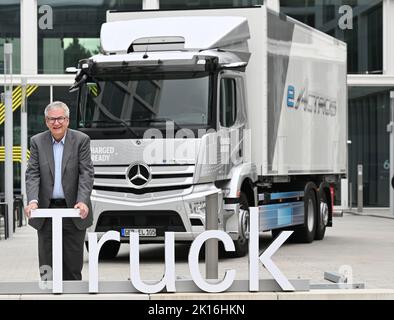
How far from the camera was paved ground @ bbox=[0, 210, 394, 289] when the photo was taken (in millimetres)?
12883

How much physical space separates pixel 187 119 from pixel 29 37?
20.4 metres

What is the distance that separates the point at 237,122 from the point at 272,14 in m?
2.39

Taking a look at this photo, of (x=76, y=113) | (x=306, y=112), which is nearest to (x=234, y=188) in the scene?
(x=76, y=113)

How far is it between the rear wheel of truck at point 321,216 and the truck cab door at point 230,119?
174 inches

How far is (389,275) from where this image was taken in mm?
12727

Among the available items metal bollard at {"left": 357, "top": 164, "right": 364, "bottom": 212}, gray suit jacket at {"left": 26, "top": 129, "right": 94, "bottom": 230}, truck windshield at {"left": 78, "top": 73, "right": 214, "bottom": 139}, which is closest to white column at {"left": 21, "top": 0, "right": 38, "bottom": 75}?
metal bollard at {"left": 357, "top": 164, "right": 364, "bottom": 212}

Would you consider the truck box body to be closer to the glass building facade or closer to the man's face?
the man's face

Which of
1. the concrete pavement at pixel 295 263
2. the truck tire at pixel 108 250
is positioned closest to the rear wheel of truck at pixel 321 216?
the concrete pavement at pixel 295 263

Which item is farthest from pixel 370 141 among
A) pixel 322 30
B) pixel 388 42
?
pixel 322 30

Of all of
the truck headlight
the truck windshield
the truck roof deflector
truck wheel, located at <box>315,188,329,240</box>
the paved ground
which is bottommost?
the paved ground

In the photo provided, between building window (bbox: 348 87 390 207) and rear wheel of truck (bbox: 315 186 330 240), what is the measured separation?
1541cm
